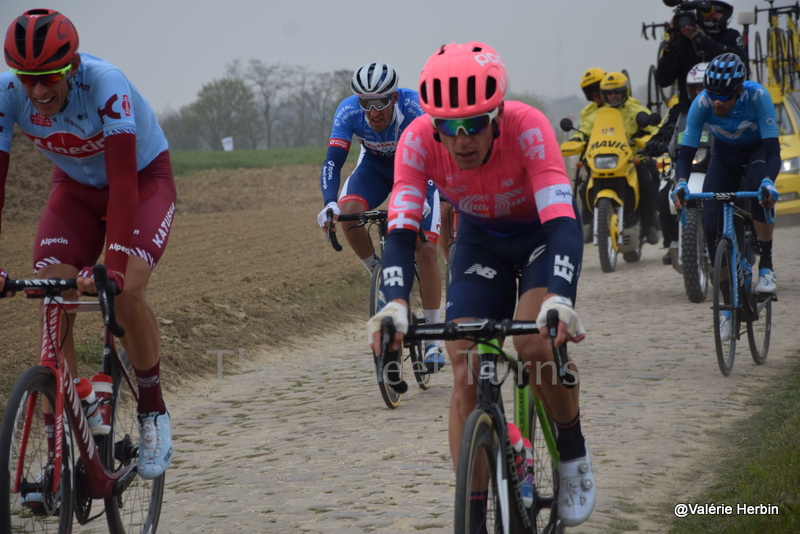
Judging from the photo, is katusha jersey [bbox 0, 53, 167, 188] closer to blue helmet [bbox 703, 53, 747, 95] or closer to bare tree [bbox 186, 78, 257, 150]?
blue helmet [bbox 703, 53, 747, 95]

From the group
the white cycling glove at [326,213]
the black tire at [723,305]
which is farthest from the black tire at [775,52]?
the white cycling glove at [326,213]

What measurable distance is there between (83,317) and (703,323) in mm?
6481

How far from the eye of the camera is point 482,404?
331 cm

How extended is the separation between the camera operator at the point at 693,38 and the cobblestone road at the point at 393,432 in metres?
3.73

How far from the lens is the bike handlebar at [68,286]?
11.9ft

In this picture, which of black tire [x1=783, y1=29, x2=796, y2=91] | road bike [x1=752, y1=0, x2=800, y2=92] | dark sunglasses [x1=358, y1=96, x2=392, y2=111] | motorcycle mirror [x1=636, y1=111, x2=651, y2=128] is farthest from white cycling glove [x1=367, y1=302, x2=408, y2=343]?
black tire [x1=783, y1=29, x2=796, y2=91]

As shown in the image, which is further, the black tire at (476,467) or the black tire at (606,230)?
the black tire at (606,230)

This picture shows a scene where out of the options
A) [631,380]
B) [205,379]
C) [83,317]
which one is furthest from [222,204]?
[631,380]

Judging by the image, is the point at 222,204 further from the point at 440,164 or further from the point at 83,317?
the point at 440,164

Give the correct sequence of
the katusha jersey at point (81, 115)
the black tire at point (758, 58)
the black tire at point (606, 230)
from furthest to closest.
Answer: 1. the black tire at point (758, 58)
2. the black tire at point (606, 230)
3. the katusha jersey at point (81, 115)

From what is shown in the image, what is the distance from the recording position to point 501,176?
3.86 meters

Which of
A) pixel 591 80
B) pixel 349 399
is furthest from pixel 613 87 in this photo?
pixel 349 399

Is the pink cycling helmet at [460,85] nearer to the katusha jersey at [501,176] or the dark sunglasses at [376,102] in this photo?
the katusha jersey at [501,176]

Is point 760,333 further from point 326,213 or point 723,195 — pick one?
point 326,213
